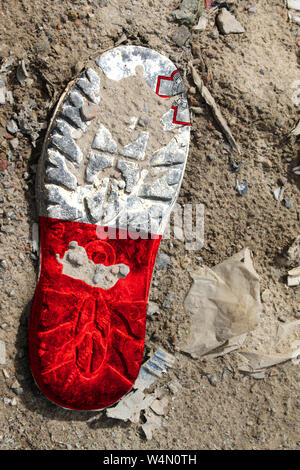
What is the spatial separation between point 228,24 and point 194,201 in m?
0.46

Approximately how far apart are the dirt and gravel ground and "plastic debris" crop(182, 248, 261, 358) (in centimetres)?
3

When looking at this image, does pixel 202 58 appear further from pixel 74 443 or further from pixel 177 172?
pixel 74 443

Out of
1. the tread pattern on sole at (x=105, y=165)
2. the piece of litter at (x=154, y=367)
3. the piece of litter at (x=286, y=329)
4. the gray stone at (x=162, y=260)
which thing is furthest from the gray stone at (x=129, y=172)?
the piece of litter at (x=286, y=329)

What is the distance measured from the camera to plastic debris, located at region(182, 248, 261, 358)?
4.10 ft

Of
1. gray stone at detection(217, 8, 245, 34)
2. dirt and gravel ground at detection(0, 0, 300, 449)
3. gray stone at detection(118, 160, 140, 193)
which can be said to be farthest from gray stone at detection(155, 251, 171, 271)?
gray stone at detection(217, 8, 245, 34)

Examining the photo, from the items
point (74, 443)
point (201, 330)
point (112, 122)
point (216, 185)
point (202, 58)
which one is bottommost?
point (74, 443)

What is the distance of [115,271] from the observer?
1.17 m

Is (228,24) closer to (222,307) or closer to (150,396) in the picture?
(222,307)

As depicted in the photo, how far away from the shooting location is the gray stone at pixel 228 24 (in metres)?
1.24

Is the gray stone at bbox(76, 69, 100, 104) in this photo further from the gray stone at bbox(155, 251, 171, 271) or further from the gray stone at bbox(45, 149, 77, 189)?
the gray stone at bbox(155, 251, 171, 271)

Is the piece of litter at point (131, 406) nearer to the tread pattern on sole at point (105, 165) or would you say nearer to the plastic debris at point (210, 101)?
the tread pattern on sole at point (105, 165)

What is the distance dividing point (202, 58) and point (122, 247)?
1.72 feet

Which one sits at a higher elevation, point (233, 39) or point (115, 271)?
point (233, 39)

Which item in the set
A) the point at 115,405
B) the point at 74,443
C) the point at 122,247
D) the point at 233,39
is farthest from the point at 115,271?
the point at 233,39
